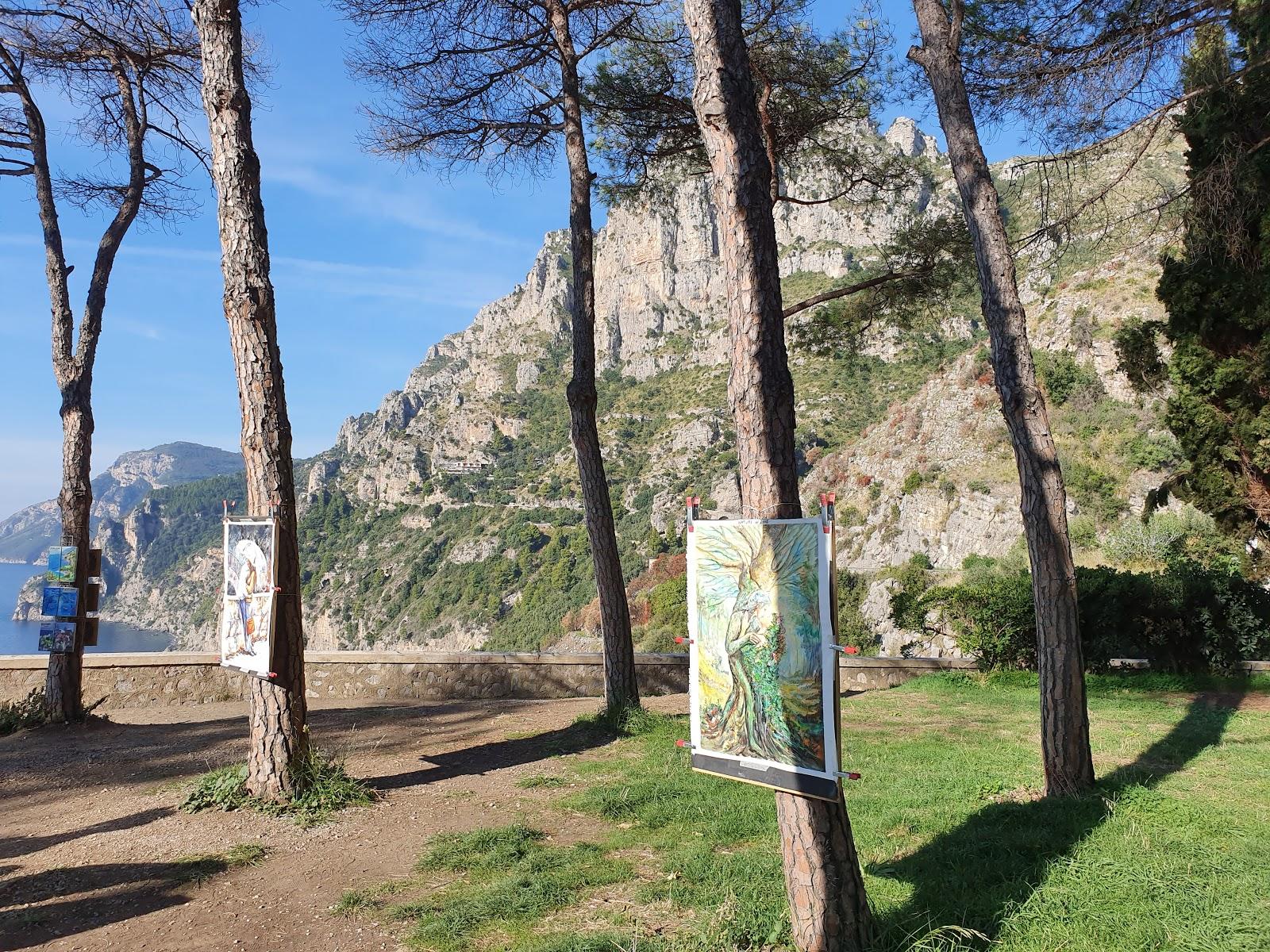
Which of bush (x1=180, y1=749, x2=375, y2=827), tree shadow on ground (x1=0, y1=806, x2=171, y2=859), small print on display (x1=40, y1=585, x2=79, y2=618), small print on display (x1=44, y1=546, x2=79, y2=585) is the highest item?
small print on display (x1=44, y1=546, x2=79, y2=585)

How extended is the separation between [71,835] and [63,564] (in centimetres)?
376

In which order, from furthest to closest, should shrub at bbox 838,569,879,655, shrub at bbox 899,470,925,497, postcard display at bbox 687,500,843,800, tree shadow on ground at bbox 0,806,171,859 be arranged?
1. shrub at bbox 899,470,925,497
2. shrub at bbox 838,569,879,655
3. tree shadow on ground at bbox 0,806,171,859
4. postcard display at bbox 687,500,843,800

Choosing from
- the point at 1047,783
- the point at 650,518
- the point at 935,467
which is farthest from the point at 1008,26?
the point at 650,518

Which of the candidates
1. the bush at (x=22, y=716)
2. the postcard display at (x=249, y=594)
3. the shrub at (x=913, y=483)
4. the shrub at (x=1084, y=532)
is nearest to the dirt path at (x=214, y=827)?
the bush at (x=22, y=716)

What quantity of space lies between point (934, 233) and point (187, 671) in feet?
30.1

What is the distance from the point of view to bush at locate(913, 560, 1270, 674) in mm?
8070

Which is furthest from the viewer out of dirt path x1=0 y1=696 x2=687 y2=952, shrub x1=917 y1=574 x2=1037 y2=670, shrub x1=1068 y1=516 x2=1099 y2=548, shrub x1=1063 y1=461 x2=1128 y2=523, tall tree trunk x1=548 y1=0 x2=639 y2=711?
shrub x1=1063 y1=461 x2=1128 y2=523

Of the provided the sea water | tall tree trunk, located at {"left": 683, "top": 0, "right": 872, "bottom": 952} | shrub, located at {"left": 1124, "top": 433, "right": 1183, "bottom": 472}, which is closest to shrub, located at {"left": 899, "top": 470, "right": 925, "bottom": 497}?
shrub, located at {"left": 1124, "top": 433, "right": 1183, "bottom": 472}

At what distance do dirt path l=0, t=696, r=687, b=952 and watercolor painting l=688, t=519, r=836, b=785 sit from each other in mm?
1451

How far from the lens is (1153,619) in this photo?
8.27 metres

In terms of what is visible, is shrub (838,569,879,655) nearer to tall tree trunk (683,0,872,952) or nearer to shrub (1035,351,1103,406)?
shrub (1035,351,1103,406)

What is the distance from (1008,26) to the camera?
6609mm

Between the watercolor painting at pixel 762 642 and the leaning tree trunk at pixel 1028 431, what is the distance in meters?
2.54

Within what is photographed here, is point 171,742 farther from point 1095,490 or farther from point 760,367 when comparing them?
point 1095,490
